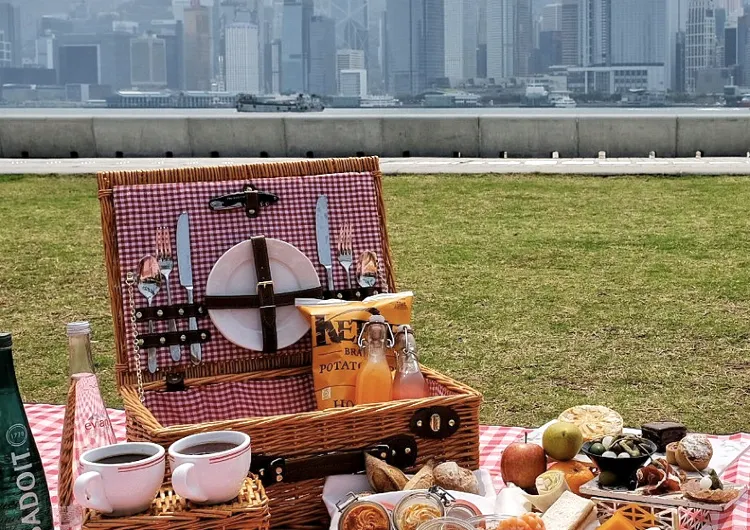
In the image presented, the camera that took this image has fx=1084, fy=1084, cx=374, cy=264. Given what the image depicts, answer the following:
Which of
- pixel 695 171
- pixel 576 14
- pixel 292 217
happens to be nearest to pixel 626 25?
pixel 576 14

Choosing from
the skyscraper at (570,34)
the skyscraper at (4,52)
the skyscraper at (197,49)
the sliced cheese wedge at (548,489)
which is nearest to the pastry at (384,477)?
the sliced cheese wedge at (548,489)

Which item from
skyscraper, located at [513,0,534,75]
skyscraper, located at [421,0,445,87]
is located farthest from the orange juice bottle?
skyscraper, located at [513,0,534,75]

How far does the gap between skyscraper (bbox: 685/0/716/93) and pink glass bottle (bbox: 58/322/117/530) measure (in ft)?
381

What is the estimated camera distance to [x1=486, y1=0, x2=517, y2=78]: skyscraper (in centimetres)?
13912

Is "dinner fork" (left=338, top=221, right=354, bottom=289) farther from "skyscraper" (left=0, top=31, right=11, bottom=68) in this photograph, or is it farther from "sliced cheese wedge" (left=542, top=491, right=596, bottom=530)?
"skyscraper" (left=0, top=31, right=11, bottom=68)

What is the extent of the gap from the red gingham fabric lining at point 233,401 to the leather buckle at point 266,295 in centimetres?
19

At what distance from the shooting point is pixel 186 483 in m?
1.64

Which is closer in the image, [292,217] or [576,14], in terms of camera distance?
[292,217]

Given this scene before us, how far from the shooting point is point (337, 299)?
2.57 m

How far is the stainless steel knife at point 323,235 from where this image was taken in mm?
2633

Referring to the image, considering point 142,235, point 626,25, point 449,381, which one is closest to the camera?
point 449,381

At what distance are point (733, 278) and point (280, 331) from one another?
16.5ft

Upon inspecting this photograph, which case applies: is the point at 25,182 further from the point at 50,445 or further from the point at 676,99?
the point at 676,99

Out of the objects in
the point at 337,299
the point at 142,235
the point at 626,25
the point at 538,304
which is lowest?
the point at 538,304
